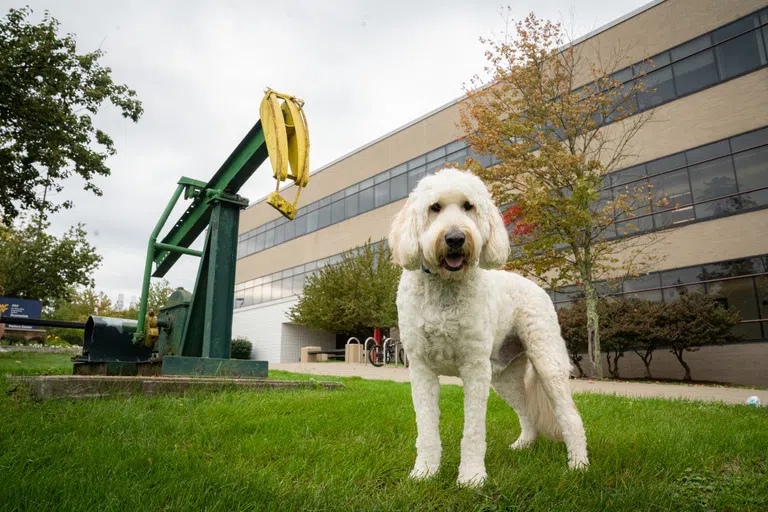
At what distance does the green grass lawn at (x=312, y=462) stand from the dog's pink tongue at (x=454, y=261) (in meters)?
1.16

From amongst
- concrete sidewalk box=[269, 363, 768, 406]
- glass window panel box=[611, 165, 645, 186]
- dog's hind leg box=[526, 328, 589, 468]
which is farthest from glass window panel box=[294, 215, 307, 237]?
dog's hind leg box=[526, 328, 589, 468]

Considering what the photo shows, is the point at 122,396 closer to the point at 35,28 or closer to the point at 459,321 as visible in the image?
the point at 459,321

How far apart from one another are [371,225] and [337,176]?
5.47 m

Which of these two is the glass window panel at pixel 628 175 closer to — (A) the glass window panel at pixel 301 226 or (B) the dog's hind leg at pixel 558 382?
(B) the dog's hind leg at pixel 558 382

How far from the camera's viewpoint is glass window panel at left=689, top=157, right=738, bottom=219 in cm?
1488

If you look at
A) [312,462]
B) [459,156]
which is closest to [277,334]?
[459,156]

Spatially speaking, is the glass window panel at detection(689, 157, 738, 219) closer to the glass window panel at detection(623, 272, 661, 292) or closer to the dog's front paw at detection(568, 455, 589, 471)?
the glass window panel at detection(623, 272, 661, 292)

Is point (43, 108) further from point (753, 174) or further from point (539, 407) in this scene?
point (753, 174)

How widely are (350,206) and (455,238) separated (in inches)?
1074

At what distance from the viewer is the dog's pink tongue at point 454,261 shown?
2539 millimetres

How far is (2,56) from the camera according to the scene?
10984 mm

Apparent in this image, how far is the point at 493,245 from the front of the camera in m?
2.75

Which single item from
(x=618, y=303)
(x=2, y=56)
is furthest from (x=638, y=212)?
(x=2, y=56)

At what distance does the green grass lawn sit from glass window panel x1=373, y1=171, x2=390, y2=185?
2362 centimetres
